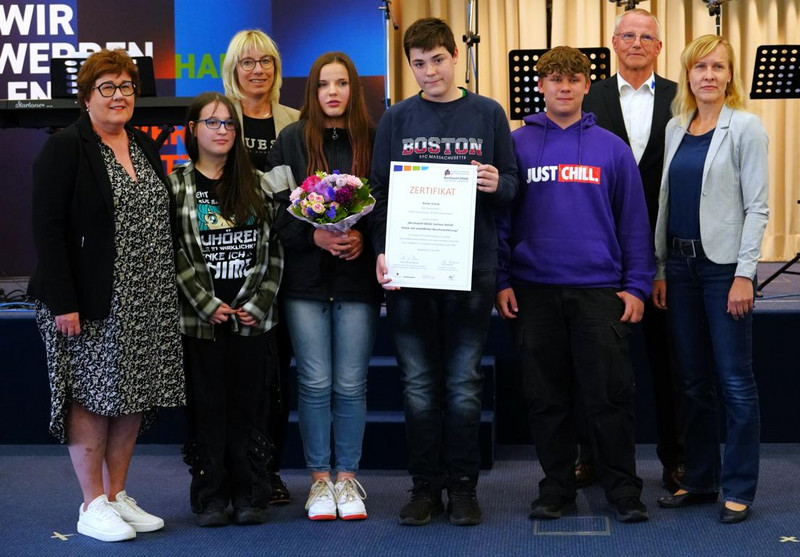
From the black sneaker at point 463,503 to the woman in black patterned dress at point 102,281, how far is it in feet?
3.24

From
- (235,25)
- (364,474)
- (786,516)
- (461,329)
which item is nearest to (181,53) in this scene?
(235,25)

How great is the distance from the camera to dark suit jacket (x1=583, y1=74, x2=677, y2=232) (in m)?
3.70

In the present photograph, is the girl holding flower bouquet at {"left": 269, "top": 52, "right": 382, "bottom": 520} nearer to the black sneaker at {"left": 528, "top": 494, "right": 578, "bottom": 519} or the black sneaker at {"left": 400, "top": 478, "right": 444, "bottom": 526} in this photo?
the black sneaker at {"left": 400, "top": 478, "right": 444, "bottom": 526}

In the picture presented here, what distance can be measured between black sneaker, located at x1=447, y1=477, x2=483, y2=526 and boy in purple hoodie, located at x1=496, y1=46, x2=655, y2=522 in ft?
0.71

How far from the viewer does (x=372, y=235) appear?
3379mm

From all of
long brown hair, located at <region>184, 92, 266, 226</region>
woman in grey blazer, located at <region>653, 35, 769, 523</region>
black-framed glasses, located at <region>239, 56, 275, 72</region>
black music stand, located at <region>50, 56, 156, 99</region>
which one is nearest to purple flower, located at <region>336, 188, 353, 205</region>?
long brown hair, located at <region>184, 92, 266, 226</region>

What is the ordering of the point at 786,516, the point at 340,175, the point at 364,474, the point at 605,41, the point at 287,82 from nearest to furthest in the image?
the point at 340,175 < the point at 786,516 < the point at 364,474 < the point at 287,82 < the point at 605,41

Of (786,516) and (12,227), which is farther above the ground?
(12,227)

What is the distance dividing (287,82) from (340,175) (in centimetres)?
464

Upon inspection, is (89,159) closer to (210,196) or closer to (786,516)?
(210,196)

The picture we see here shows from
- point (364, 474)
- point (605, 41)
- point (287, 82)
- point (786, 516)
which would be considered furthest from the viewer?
point (605, 41)

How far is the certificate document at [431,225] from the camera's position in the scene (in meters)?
3.22

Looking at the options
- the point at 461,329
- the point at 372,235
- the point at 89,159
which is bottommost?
the point at 461,329

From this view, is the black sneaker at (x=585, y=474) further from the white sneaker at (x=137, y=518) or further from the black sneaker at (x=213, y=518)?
the white sneaker at (x=137, y=518)
